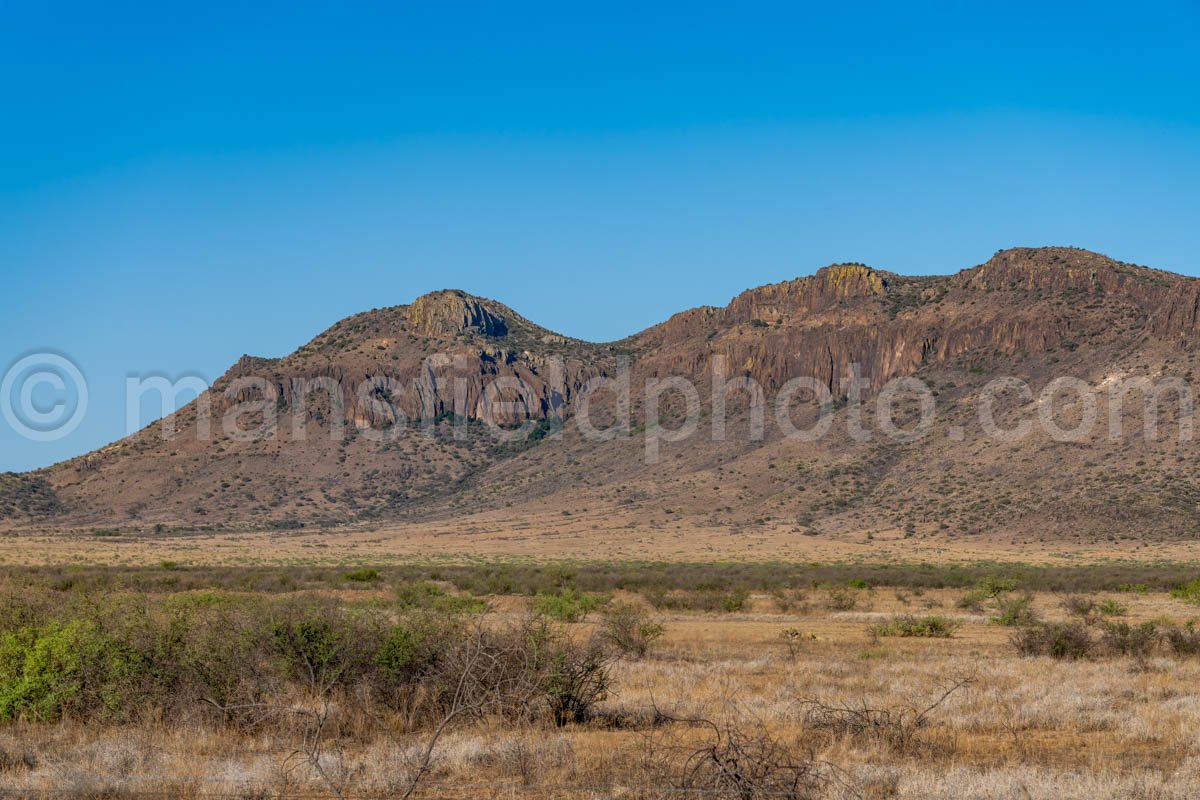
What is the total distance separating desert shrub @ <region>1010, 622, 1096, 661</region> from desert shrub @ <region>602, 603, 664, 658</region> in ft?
27.6

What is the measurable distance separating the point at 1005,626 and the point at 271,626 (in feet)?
79.0

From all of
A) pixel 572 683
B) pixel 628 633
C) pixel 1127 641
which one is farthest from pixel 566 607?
pixel 572 683

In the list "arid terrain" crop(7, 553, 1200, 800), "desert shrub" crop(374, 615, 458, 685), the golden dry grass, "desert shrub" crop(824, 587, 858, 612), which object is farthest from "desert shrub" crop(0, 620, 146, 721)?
"desert shrub" crop(824, 587, 858, 612)

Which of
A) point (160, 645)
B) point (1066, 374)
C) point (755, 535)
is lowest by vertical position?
point (755, 535)

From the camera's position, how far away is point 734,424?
430 feet

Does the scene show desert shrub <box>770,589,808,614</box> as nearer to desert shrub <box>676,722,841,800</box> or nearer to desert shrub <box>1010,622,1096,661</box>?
desert shrub <box>1010,622,1096,661</box>

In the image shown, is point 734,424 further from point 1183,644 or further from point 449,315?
point 1183,644

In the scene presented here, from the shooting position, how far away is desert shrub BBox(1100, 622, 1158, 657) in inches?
907

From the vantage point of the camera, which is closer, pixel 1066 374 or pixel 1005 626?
pixel 1005 626

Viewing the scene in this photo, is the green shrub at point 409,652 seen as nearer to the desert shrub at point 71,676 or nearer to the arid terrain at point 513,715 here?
the arid terrain at point 513,715

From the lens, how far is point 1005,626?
3180 cm

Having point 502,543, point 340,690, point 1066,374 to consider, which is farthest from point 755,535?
point 340,690

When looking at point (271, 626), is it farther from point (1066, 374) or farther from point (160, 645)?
point (1066, 374)

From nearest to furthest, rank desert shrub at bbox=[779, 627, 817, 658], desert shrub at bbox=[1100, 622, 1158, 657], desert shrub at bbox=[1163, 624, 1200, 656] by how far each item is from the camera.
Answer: desert shrub at bbox=[1100, 622, 1158, 657] → desert shrub at bbox=[1163, 624, 1200, 656] → desert shrub at bbox=[779, 627, 817, 658]
